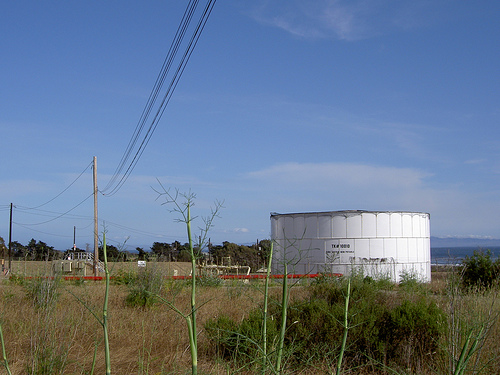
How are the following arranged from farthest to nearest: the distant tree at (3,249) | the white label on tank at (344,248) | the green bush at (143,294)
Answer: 1. the distant tree at (3,249)
2. the white label on tank at (344,248)
3. the green bush at (143,294)

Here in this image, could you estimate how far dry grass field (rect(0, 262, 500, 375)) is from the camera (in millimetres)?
5043

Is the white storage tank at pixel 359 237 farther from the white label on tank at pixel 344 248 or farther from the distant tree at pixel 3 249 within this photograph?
the distant tree at pixel 3 249

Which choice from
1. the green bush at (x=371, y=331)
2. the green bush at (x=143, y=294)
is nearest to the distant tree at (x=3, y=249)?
the green bush at (x=143, y=294)

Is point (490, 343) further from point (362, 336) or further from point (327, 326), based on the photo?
point (327, 326)

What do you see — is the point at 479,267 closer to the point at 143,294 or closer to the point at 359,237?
the point at 359,237

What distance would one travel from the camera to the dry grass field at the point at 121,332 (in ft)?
16.5

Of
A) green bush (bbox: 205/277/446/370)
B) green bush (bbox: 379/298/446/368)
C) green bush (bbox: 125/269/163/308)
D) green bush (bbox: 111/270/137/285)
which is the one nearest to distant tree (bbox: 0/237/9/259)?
green bush (bbox: 111/270/137/285)

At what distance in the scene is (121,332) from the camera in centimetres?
750

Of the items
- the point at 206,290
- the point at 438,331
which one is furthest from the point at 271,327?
the point at 206,290

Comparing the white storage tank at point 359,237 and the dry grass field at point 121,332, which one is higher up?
the white storage tank at point 359,237

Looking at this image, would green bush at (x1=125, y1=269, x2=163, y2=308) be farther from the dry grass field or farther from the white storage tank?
the white storage tank

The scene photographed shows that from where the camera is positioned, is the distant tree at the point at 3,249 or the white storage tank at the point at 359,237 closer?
the white storage tank at the point at 359,237

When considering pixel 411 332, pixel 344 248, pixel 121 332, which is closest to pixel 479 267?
pixel 344 248

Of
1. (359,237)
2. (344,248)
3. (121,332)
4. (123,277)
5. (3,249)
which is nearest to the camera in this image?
(121,332)
